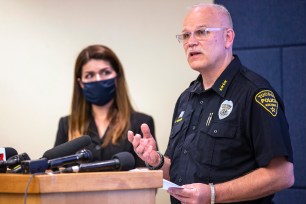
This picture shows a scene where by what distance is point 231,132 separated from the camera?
1.87 m

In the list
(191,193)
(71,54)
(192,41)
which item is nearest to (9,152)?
(191,193)

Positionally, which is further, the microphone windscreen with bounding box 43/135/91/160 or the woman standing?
the woman standing

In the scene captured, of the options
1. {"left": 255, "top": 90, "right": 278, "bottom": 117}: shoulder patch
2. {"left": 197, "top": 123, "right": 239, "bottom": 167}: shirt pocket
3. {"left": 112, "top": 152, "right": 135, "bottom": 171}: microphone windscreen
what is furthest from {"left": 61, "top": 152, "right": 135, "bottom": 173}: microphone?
{"left": 255, "top": 90, "right": 278, "bottom": 117}: shoulder patch

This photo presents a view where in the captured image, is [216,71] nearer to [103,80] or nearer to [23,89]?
[103,80]

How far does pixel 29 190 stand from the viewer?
A: 127 cm

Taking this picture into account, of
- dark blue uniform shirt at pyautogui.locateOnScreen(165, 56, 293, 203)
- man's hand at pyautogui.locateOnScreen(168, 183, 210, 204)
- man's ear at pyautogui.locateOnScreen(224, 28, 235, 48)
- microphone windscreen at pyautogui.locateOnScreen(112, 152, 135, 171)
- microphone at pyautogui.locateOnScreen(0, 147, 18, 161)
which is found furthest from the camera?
Answer: man's ear at pyautogui.locateOnScreen(224, 28, 235, 48)

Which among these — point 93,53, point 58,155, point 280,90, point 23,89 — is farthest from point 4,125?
point 58,155

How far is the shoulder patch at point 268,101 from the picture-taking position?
5.94 ft

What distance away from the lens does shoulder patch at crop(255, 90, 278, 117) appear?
181 cm

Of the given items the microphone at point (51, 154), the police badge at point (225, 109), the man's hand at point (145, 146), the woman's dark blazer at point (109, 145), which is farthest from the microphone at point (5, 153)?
the woman's dark blazer at point (109, 145)

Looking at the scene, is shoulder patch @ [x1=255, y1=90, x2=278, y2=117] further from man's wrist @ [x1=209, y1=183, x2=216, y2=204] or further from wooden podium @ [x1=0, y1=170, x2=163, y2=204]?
wooden podium @ [x1=0, y1=170, x2=163, y2=204]

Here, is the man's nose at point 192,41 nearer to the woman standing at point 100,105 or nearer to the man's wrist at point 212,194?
the man's wrist at point 212,194

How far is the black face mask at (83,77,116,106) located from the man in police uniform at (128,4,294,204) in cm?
73

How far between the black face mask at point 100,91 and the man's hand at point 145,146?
94cm
